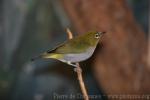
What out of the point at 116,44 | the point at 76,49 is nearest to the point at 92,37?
the point at 76,49

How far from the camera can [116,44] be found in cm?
208

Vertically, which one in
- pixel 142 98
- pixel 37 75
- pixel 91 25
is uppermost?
pixel 91 25

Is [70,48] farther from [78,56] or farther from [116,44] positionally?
[116,44]

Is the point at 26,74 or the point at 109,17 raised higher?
the point at 109,17

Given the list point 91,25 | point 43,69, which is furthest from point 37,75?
point 91,25

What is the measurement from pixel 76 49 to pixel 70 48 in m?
0.02

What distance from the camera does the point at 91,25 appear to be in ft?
6.68

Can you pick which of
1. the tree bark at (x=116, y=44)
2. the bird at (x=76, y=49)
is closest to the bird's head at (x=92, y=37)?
the bird at (x=76, y=49)

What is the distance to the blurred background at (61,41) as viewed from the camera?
6.73 feet

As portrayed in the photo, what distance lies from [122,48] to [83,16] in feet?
0.94

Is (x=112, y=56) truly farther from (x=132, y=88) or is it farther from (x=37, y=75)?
(x=37, y=75)

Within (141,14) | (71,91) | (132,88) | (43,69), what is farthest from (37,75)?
(141,14)

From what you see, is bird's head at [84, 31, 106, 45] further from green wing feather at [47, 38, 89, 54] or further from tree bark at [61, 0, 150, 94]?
tree bark at [61, 0, 150, 94]

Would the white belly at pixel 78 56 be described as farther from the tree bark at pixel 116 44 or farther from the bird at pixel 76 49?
the tree bark at pixel 116 44
